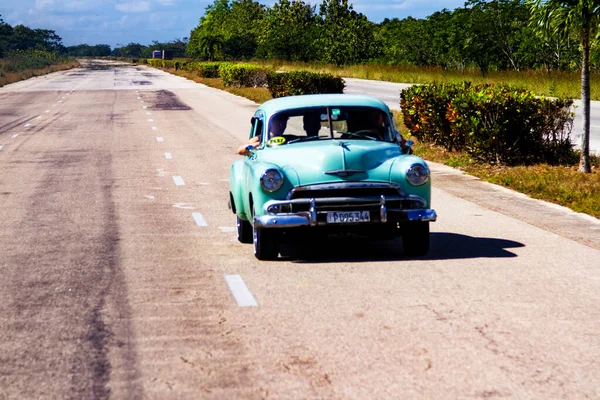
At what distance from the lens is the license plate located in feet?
29.8

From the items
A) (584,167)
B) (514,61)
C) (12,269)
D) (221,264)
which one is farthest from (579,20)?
(514,61)

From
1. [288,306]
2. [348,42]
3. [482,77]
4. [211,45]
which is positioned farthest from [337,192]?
[211,45]

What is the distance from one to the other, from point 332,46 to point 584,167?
266ft

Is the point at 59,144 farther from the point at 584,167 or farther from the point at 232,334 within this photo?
the point at 232,334

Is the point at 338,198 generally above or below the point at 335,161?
below

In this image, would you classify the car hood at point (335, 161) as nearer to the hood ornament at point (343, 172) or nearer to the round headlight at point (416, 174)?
the hood ornament at point (343, 172)

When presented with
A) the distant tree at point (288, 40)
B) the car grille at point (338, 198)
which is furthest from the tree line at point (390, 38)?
the car grille at point (338, 198)

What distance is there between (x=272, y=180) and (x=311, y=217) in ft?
1.74

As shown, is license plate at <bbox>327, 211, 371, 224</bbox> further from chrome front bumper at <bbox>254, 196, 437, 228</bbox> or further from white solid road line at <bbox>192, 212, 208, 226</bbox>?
white solid road line at <bbox>192, 212, 208, 226</bbox>

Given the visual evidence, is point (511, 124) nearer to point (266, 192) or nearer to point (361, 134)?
point (361, 134)

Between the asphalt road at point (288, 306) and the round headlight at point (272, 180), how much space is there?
29.8 inches

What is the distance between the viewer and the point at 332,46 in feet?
314

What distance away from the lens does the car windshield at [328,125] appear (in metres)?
10.2

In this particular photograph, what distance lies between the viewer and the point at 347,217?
29.9 ft
